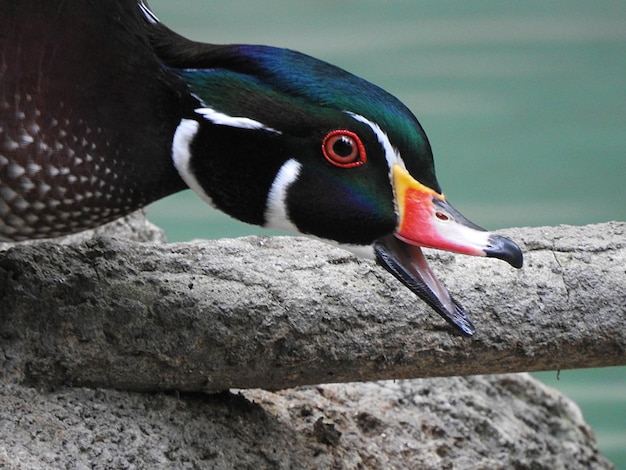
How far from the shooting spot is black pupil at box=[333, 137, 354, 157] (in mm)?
1343

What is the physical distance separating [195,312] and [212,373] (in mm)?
94

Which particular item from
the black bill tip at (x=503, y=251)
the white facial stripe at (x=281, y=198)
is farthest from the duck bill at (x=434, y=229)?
the white facial stripe at (x=281, y=198)

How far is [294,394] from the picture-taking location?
1.82 m

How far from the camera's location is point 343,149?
1.35 meters

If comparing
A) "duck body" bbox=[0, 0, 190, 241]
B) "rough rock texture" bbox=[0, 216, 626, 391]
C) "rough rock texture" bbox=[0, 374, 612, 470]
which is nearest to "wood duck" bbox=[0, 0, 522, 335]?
"duck body" bbox=[0, 0, 190, 241]

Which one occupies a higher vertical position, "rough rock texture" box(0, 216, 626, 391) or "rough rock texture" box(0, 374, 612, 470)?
"rough rock texture" box(0, 216, 626, 391)

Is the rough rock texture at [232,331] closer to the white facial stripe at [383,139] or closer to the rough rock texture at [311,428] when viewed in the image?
the rough rock texture at [311,428]

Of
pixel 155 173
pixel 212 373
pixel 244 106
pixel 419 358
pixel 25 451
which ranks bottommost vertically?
pixel 25 451

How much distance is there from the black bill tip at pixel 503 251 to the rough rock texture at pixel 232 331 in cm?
24

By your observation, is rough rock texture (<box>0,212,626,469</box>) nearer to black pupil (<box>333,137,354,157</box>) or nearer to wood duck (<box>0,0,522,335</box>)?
wood duck (<box>0,0,522,335</box>)

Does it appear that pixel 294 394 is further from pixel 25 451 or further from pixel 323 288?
pixel 25 451

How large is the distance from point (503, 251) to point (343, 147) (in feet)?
0.76

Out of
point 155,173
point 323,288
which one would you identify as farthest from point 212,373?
point 155,173

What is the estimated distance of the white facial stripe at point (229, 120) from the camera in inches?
53.3
